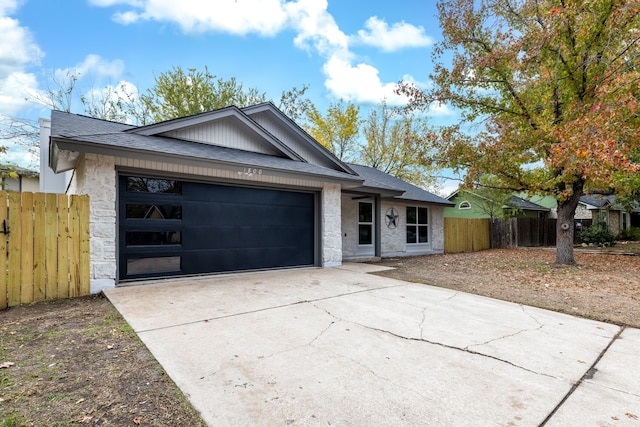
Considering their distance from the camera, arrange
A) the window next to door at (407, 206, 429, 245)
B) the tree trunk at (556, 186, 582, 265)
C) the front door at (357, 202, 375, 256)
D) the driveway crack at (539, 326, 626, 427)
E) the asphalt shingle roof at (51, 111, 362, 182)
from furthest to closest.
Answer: the window next to door at (407, 206, 429, 245) → the front door at (357, 202, 375, 256) → the tree trunk at (556, 186, 582, 265) → the asphalt shingle roof at (51, 111, 362, 182) → the driveway crack at (539, 326, 626, 427)

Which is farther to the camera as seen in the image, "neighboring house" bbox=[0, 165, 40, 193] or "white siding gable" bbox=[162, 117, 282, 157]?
"neighboring house" bbox=[0, 165, 40, 193]

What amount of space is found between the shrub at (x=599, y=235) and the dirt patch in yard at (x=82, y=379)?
2381 centimetres

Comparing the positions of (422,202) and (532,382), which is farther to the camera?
(422,202)

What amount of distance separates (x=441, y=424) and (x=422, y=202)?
12224 millimetres

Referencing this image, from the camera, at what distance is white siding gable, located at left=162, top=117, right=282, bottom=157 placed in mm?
7695

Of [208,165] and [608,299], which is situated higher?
[208,165]

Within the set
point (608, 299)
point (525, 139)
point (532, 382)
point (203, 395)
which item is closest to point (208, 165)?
point (203, 395)

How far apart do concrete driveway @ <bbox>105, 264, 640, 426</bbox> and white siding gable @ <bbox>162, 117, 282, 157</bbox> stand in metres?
3.91

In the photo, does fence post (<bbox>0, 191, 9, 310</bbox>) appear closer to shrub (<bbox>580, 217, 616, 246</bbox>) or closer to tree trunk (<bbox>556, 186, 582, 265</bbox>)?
tree trunk (<bbox>556, 186, 582, 265</bbox>)

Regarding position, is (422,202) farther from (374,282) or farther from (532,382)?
(532,382)

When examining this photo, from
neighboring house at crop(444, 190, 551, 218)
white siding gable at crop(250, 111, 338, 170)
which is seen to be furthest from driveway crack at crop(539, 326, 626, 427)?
neighboring house at crop(444, 190, 551, 218)

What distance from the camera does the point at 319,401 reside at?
92.4 inches

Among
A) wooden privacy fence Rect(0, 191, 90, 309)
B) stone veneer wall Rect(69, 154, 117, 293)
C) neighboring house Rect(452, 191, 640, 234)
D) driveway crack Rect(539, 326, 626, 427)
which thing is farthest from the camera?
neighboring house Rect(452, 191, 640, 234)

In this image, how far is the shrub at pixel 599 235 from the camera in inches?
734
